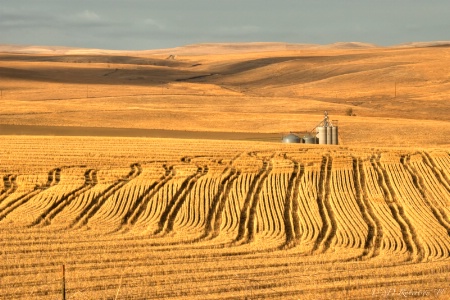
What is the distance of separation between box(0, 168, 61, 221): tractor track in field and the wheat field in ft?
0.33

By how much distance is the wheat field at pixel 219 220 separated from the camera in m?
15.0

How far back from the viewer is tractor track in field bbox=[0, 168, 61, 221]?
22531 mm

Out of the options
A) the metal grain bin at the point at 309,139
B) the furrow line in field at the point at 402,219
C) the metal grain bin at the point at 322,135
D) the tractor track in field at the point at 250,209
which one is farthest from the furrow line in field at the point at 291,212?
the metal grain bin at the point at 322,135

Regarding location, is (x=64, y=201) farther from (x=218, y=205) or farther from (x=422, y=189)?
(x=422, y=189)

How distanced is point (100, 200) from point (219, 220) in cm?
399

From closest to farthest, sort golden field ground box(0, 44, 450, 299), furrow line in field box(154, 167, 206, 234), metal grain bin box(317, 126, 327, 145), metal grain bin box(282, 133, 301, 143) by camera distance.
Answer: golden field ground box(0, 44, 450, 299) → furrow line in field box(154, 167, 206, 234) → metal grain bin box(282, 133, 301, 143) → metal grain bin box(317, 126, 327, 145)

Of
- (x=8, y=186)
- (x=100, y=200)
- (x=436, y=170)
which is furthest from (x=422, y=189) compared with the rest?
(x=8, y=186)

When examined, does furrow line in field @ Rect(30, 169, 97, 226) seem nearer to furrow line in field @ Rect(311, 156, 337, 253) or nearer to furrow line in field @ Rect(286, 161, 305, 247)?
furrow line in field @ Rect(286, 161, 305, 247)

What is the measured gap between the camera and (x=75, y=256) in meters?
17.1

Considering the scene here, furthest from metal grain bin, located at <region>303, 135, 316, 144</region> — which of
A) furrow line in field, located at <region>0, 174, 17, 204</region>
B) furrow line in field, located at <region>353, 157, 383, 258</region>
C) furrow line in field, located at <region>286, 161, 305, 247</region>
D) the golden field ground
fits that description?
furrow line in field, located at <region>0, 174, 17, 204</region>

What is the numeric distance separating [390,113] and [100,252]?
173 ft

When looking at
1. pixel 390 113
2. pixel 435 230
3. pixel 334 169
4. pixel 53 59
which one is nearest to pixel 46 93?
pixel 390 113

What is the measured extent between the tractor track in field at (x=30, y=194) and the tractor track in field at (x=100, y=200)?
1.80m

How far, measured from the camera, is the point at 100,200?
24609 millimetres
